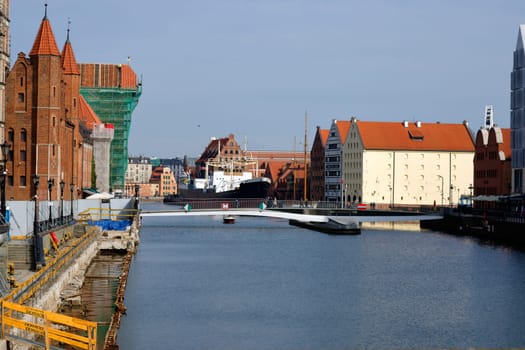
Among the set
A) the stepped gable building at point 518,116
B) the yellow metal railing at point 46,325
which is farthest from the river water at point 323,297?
the stepped gable building at point 518,116

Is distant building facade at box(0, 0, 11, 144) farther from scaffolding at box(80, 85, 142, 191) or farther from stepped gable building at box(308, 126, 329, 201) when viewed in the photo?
stepped gable building at box(308, 126, 329, 201)

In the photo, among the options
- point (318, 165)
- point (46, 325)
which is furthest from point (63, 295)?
point (318, 165)

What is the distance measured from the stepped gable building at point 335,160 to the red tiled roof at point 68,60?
7854 centimetres

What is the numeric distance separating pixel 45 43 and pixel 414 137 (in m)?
95.2

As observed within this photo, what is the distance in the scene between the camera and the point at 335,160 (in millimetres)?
165750

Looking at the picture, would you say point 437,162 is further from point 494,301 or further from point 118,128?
point 494,301

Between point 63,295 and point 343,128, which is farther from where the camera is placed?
point 343,128

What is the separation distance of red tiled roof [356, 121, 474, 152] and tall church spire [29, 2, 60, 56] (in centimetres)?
8759

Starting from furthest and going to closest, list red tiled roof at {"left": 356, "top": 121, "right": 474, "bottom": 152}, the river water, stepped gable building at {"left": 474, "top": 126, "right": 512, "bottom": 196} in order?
1. red tiled roof at {"left": 356, "top": 121, "right": 474, "bottom": 152}
2. stepped gable building at {"left": 474, "top": 126, "right": 512, "bottom": 196}
3. the river water

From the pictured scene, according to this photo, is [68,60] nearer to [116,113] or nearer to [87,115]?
[87,115]

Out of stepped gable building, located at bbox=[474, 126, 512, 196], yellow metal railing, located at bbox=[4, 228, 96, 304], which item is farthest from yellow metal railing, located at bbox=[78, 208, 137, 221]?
stepped gable building, located at bbox=[474, 126, 512, 196]

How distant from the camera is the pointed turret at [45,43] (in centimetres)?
7175

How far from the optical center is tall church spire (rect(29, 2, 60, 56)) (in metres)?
71.8

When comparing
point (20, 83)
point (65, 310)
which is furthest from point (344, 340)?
point (20, 83)
